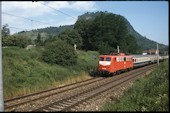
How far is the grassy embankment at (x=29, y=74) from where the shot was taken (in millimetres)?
21938

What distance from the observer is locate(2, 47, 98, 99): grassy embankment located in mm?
21938

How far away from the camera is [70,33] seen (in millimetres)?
80688

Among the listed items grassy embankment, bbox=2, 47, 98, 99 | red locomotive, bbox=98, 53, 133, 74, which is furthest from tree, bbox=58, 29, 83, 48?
grassy embankment, bbox=2, 47, 98, 99

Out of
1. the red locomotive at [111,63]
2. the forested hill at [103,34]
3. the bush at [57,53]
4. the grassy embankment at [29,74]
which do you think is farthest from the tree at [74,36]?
the bush at [57,53]

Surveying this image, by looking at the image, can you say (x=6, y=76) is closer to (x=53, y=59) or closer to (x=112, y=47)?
(x=53, y=59)

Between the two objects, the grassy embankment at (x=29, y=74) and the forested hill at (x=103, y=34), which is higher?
the forested hill at (x=103, y=34)

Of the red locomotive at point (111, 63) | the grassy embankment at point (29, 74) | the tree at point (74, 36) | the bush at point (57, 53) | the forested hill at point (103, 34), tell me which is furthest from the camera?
the tree at point (74, 36)

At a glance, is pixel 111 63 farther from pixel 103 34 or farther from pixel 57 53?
pixel 103 34

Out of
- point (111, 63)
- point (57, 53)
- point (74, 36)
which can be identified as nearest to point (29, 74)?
point (57, 53)

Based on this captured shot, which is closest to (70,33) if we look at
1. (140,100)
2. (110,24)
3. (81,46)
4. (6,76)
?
(81,46)

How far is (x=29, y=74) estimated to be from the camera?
25891 millimetres

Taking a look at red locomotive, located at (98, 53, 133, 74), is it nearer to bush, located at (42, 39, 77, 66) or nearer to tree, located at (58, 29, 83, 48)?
bush, located at (42, 39, 77, 66)

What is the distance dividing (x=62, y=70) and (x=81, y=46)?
171 feet

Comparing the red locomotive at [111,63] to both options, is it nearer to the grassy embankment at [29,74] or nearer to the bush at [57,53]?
the grassy embankment at [29,74]
